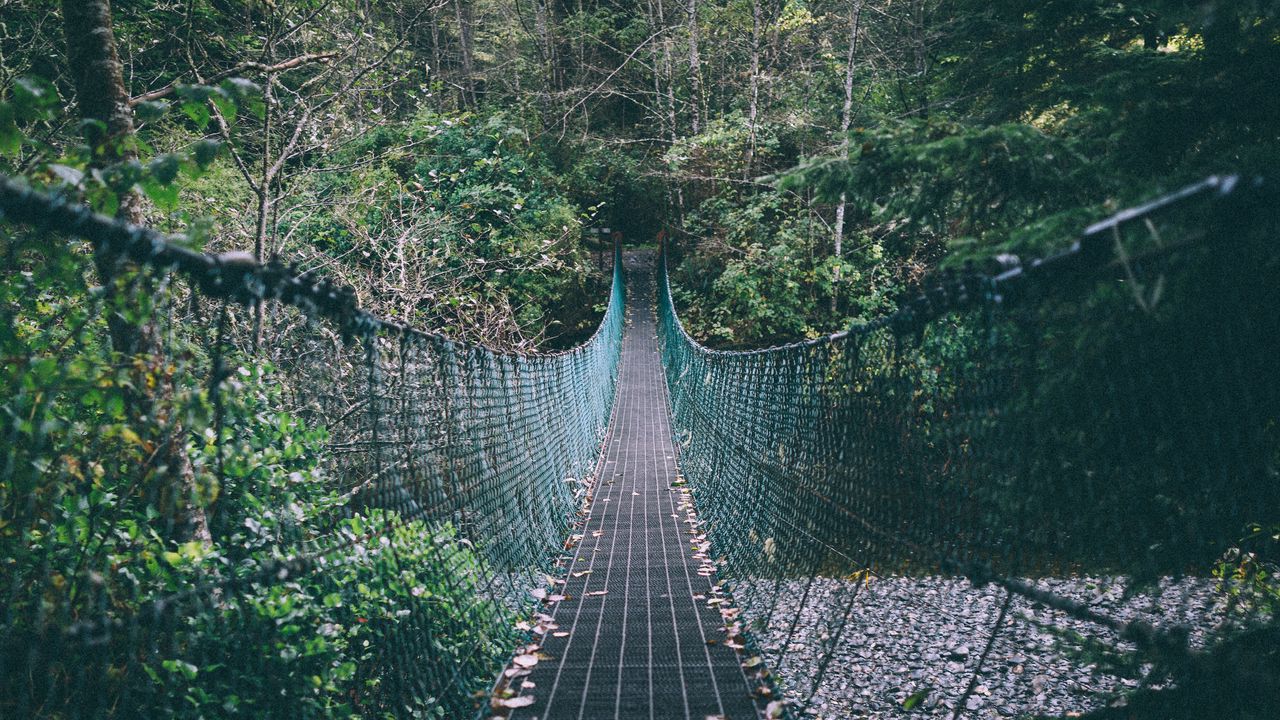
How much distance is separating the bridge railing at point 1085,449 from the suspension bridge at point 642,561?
0.01 meters

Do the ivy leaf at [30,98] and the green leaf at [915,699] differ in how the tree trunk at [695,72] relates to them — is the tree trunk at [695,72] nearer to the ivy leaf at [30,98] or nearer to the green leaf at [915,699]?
the green leaf at [915,699]

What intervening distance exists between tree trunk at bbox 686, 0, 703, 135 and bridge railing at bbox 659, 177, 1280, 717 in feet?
39.6

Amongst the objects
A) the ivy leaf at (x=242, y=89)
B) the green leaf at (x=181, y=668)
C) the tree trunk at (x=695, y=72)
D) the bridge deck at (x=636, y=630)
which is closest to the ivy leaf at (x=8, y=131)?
the ivy leaf at (x=242, y=89)

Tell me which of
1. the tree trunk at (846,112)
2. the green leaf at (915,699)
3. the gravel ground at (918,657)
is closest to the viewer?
the green leaf at (915,699)

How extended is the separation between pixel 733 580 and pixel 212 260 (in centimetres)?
298

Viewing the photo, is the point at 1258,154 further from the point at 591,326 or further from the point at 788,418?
the point at 591,326

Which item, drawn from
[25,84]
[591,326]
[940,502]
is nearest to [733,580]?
[940,502]

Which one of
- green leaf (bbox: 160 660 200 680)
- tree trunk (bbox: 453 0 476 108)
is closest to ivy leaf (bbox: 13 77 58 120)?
green leaf (bbox: 160 660 200 680)

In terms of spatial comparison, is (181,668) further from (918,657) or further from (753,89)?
(753,89)

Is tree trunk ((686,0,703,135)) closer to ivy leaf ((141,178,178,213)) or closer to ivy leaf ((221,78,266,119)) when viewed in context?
ivy leaf ((221,78,266,119))

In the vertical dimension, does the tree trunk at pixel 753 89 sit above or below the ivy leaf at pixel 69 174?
above

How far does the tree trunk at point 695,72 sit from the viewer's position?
13672 mm

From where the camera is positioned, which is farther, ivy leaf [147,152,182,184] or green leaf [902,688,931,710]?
green leaf [902,688,931,710]

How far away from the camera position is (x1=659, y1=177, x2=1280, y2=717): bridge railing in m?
1.28
